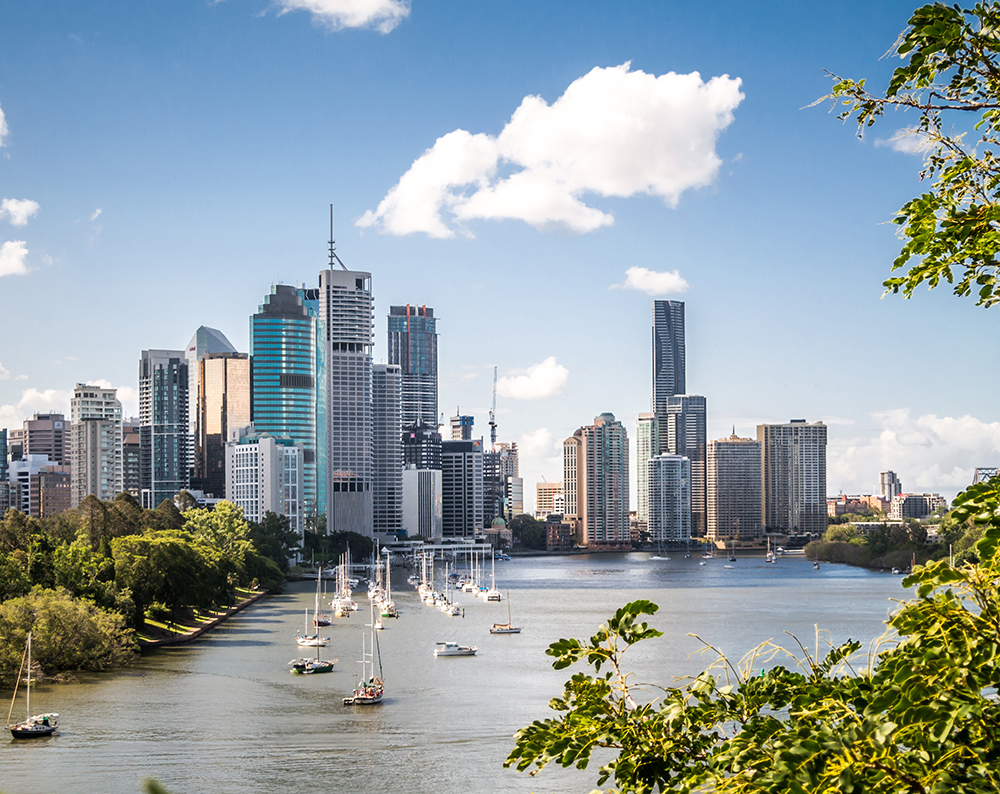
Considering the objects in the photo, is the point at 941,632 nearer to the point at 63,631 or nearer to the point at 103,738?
the point at 103,738

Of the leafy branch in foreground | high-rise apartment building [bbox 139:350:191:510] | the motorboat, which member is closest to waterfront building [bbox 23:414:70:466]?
high-rise apartment building [bbox 139:350:191:510]

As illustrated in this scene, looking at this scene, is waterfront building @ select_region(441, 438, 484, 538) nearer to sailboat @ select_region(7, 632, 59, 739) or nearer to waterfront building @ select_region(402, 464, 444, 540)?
waterfront building @ select_region(402, 464, 444, 540)

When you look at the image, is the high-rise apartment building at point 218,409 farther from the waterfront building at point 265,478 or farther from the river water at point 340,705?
the river water at point 340,705

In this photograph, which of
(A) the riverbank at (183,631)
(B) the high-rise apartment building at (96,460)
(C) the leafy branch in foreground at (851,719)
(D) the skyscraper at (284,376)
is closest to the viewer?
(C) the leafy branch in foreground at (851,719)

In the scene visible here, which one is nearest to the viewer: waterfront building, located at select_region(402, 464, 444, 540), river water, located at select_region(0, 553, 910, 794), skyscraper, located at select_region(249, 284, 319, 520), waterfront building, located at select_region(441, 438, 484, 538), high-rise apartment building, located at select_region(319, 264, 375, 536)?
river water, located at select_region(0, 553, 910, 794)

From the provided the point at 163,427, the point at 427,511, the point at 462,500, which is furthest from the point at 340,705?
the point at 427,511

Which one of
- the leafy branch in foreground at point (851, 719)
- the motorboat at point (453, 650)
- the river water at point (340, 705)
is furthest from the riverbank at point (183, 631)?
the leafy branch in foreground at point (851, 719)
